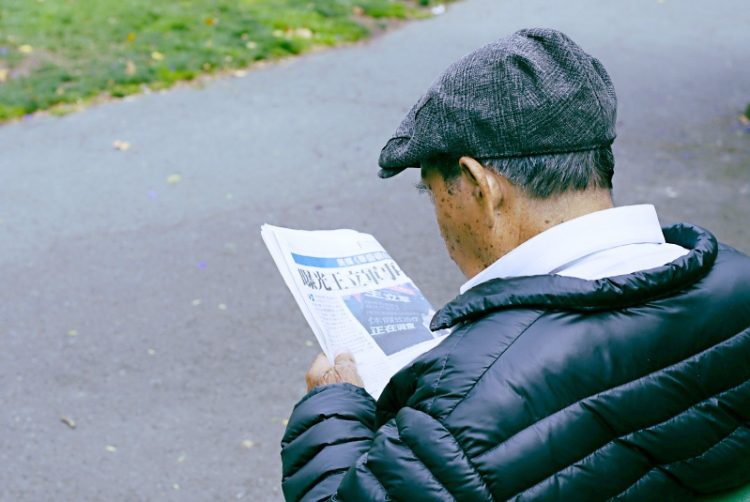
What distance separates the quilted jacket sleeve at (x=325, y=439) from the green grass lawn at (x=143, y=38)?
15.6ft

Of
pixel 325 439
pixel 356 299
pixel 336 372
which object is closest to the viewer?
pixel 325 439

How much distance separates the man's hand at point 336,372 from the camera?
183cm

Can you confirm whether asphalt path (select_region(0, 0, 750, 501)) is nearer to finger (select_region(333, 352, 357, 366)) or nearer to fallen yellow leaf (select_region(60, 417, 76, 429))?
fallen yellow leaf (select_region(60, 417, 76, 429))

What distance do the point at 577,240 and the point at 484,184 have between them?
175mm

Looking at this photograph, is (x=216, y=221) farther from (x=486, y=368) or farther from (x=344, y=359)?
(x=486, y=368)

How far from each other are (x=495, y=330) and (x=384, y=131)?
14.4 ft

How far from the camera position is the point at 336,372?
184 centimetres

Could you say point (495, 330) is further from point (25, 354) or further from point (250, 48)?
point (250, 48)

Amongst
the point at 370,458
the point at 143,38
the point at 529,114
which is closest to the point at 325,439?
the point at 370,458

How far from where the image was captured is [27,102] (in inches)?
230

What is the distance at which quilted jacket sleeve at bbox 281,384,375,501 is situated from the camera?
1.52 meters

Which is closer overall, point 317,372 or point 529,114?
point 529,114

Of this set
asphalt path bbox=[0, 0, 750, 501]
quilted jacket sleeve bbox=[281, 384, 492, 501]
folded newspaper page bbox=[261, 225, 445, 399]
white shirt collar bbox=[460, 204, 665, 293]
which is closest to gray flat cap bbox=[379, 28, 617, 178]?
white shirt collar bbox=[460, 204, 665, 293]

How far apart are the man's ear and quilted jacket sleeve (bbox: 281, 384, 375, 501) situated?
0.45m
